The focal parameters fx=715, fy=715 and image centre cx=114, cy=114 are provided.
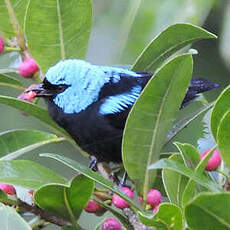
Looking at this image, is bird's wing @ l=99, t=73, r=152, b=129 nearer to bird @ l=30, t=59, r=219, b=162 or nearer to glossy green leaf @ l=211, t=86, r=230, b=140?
bird @ l=30, t=59, r=219, b=162

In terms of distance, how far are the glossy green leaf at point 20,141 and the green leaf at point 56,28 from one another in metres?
0.26

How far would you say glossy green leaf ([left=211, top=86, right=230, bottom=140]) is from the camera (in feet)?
5.92

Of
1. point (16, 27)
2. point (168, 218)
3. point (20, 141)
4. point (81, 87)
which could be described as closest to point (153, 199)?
point (168, 218)

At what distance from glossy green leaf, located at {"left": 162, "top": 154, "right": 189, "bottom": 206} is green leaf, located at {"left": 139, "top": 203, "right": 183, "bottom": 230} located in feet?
0.68

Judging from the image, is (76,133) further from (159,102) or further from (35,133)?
(159,102)

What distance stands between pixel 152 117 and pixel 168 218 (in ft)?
1.26

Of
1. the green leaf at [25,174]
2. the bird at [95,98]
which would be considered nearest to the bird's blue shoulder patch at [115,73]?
the bird at [95,98]

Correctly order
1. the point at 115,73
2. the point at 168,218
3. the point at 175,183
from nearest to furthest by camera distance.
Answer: the point at 168,218
the point at 175,183
the point at 115,73

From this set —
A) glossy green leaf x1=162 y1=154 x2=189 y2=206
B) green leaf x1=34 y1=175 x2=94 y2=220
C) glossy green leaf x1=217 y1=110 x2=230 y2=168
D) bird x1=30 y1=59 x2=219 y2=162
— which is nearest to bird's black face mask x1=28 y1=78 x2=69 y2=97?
bird x1=30 y1=59 x2=219 y2=162

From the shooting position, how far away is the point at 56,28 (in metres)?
2.70

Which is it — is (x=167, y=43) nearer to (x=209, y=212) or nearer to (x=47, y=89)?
(x=47, y=89)

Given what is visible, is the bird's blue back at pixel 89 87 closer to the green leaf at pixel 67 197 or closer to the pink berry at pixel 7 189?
the pink berry at pixel 7 189

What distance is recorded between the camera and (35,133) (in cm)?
276

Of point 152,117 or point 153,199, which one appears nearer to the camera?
point 152,117
